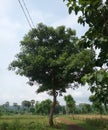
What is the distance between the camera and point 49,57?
3684cm

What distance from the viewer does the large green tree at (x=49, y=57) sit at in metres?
36.1

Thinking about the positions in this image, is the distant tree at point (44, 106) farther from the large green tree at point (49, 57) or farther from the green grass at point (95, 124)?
the large green tree at point (49, 57)

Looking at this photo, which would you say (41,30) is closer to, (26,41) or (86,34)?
(26,41)

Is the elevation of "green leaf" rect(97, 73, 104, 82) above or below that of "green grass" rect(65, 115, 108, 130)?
below

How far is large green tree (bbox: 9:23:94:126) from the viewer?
3612 cm

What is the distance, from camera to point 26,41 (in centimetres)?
3791

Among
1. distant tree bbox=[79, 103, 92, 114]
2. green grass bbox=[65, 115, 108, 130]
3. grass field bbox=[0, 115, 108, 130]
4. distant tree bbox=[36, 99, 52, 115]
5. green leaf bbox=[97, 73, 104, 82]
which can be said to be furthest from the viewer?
distant tree bbox=[79, 103, 92, 114]

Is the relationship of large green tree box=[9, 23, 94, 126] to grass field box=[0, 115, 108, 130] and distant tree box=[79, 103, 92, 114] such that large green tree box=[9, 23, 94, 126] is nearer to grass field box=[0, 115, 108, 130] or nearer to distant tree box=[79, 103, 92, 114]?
grass field box=[0, 115, 108, 130]

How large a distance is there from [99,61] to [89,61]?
10.4 inches

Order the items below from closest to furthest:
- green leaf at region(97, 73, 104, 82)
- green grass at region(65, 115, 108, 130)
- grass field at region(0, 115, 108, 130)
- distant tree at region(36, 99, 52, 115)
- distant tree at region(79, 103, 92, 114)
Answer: green leaf at region(97, 73, 104, 82), grass field at region(0, 115, 108, 130), green grass at region(65, 115, 108, 130), distant tree at region(36, 99, 52, 115), distant tree at region(79, 103, 92, 114)

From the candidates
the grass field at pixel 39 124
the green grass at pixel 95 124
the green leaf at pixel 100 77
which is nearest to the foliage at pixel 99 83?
the green leaf at pixel 100 77

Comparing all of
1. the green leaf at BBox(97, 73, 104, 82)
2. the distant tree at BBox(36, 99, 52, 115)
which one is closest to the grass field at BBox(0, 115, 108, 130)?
the green leaf at BBox(97, 73, 104, 82)

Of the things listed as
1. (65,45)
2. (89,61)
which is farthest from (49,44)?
(89,61)

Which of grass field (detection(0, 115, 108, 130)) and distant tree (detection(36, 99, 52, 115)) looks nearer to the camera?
grass field (detection(0, 115, 108, 130))
